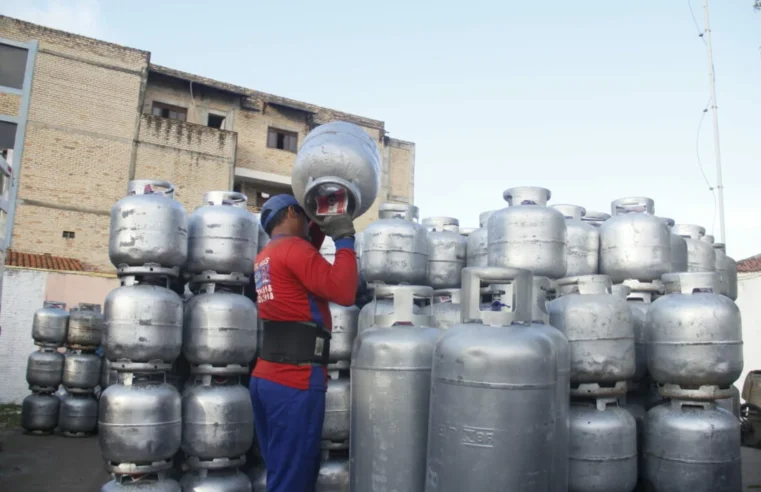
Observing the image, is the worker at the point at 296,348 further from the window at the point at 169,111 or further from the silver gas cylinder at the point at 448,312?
the window at the point at 169,111

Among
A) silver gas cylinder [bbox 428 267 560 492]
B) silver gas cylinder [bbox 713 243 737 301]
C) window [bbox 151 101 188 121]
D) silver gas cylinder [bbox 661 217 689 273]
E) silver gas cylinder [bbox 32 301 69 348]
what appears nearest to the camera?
silver gas cylinder [bbox 428 267 560 492]

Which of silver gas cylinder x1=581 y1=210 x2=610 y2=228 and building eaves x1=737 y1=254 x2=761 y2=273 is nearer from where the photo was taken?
silver gas cylinder x1=581 y1=210 x2=610 y2=228

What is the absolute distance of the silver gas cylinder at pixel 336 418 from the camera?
4.31 metres

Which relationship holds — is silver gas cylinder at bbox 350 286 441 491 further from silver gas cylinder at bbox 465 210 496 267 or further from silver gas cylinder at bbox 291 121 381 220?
silver gas cylinder at bbox 465 210 496 267

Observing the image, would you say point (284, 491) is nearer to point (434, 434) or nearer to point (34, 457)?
point (434, 434)

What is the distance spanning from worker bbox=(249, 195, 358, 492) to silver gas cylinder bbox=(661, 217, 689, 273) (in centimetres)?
326

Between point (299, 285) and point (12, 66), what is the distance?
10.6 feet

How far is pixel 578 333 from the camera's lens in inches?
143

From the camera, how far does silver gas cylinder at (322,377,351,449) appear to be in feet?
14.1

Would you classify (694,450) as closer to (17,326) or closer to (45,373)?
(45,373)

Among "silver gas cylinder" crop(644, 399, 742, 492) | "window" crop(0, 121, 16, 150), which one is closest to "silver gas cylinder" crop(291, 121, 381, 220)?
"silver gas cylinder" crop(644, 399, 742, 492)

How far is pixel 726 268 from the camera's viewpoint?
19.5ft

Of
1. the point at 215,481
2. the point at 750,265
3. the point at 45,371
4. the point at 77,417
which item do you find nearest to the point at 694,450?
the point at 215,481

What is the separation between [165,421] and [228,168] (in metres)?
15.8
